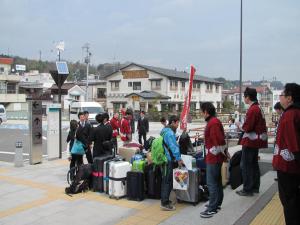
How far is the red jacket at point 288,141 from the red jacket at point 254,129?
211 centimetres

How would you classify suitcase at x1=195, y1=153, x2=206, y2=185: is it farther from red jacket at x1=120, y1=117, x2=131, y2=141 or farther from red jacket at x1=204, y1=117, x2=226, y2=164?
red jacket at x1=120, y1=117, x2=131, y2=141

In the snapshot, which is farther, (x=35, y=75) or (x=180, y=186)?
(x=35, y=75)

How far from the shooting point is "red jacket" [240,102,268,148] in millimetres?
6266

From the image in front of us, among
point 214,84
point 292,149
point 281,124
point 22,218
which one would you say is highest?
point 214,84

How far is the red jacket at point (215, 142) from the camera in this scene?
571 centimetres

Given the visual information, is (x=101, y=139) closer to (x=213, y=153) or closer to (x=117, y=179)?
(x=117, y=179)

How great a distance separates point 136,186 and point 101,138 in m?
1.67

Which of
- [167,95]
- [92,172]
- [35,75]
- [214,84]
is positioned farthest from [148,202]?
[35,75]

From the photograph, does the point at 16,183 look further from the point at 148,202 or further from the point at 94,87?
the point at 94,87

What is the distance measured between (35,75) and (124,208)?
3375 inches

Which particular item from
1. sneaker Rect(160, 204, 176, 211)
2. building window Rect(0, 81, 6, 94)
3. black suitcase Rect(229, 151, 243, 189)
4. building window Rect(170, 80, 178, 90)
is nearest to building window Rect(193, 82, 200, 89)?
building window Rect(170, 80, 178, 90)

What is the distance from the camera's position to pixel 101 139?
8609mm

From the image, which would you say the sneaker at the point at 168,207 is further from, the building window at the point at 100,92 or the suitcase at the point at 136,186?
the building window at the point at 100,92

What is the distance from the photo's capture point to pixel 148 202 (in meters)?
7.39
